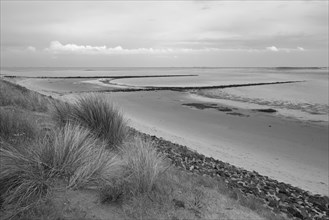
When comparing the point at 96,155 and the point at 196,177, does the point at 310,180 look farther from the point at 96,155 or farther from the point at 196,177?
the point at 96,155

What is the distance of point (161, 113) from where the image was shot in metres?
20.2

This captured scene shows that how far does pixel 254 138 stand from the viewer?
13.4 m

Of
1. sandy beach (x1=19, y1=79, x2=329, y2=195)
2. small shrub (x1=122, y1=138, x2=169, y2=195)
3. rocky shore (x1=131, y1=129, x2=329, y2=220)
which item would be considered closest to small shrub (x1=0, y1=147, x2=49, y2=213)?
small shrub (x1=122, y1=138, x2=169, y2=195)

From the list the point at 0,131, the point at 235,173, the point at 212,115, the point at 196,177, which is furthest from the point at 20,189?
the point at 212,115

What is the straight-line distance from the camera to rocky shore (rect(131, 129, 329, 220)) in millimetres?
6023

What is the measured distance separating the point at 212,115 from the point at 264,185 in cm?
1212

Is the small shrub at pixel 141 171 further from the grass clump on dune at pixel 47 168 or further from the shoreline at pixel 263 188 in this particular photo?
the shoreline at pixel 263 188

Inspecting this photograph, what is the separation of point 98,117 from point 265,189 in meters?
4.18

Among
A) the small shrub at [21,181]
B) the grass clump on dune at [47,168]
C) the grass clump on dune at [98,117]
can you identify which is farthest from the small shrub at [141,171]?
the grass clump on dune at [98,117]

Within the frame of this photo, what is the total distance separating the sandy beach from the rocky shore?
111 cm

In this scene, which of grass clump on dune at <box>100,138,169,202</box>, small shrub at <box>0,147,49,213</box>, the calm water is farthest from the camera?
the calm water

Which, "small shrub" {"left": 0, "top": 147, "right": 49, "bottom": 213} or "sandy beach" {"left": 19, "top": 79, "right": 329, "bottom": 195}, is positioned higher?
"small shrub" {"left": 0, "top": 147, "right": 49, "bottom": 213}

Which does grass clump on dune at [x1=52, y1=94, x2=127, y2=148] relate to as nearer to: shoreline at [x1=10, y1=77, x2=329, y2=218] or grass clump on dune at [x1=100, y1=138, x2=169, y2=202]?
shoreline at [x1=10, y1=77, x2=329, y2=218]

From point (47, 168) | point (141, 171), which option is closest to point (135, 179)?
point (141, 171)
